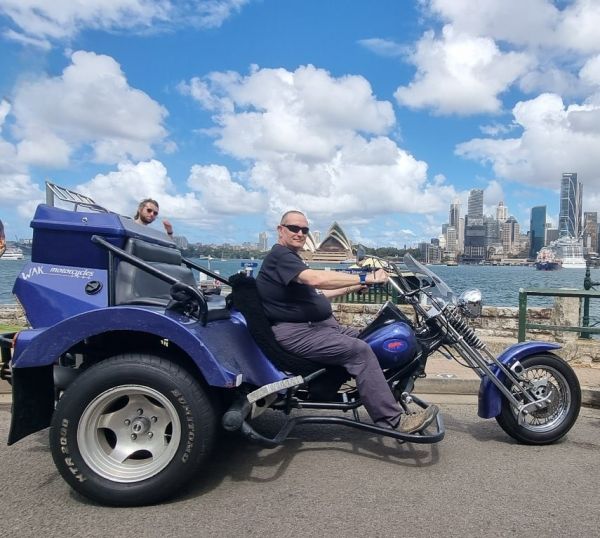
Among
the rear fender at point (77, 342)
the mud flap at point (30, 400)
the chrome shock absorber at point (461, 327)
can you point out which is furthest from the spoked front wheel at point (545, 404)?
the mud flap at point (30, 400)

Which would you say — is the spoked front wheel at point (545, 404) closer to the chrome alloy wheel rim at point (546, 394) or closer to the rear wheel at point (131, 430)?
the chrome alloy wheel rim at point (546, 394)

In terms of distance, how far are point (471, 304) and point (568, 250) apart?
6043cm

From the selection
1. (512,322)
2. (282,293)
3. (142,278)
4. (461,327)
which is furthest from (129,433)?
(512,322)

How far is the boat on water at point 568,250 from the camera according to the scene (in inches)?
2168

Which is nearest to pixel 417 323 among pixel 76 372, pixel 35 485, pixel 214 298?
pixel 214 298

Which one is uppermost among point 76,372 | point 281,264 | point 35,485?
point 281,264

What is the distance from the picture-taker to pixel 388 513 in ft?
9.70

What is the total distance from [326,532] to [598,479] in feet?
6.39

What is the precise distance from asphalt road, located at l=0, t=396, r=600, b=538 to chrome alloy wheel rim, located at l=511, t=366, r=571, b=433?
193 mm

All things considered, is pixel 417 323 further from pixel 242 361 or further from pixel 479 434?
pixel 242 361

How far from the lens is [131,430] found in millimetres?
3215

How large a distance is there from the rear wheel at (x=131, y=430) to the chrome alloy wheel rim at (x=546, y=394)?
2506 mm

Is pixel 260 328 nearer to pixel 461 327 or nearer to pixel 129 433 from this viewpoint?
pixel 129 433

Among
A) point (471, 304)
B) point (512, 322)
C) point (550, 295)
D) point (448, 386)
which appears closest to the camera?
point (471, 304)
